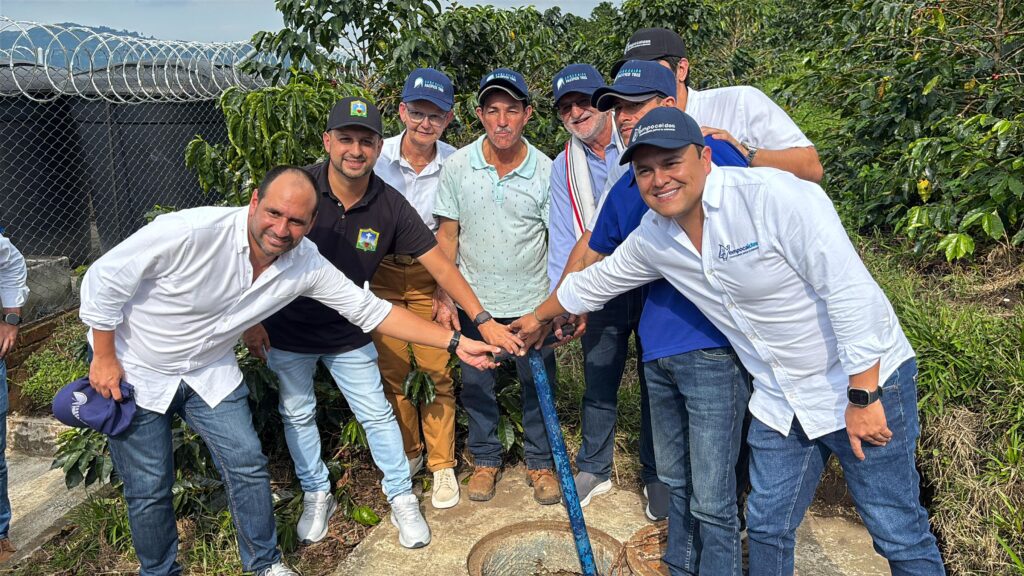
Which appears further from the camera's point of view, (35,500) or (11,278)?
(35,500)

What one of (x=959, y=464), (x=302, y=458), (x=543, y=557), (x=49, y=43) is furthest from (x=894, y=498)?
(x=49, y=43)

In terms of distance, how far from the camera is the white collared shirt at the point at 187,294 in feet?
8.35

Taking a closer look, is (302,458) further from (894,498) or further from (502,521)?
(894,498)

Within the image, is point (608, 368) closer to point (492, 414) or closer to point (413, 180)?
point (492, 414)

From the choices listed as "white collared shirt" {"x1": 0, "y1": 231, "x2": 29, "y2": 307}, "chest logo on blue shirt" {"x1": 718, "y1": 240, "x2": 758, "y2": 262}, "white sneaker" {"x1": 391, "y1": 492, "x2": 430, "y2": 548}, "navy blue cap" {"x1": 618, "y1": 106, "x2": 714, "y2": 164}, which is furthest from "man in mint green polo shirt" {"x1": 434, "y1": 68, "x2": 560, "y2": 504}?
"white collared shirt" {"x1": 0, "y1": 231, "x2": 29, "y2": 307}

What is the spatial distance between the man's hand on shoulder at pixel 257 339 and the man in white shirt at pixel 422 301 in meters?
0.62

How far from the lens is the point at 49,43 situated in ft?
18.2

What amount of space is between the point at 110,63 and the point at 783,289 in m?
5.83

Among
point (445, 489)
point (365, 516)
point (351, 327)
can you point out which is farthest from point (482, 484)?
point (351, 327)

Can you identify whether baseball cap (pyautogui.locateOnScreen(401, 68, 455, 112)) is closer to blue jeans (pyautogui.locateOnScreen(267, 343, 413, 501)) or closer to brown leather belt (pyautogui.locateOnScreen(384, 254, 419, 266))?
brown leather belt (pyautogui.locateOnScreen(384, 254, 419, 266))

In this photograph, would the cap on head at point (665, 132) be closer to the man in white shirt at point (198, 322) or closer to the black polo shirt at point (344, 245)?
the man in white shirt at point (198, 322)

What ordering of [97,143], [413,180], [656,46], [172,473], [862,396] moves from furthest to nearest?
[97,143] → [413,180] → [656,46] → [172,473] → [862,396]

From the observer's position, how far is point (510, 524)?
363 centimetres

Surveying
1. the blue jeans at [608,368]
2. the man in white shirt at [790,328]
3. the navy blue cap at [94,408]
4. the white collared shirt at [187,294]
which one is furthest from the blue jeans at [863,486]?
the navy blue cap at [94,408]
